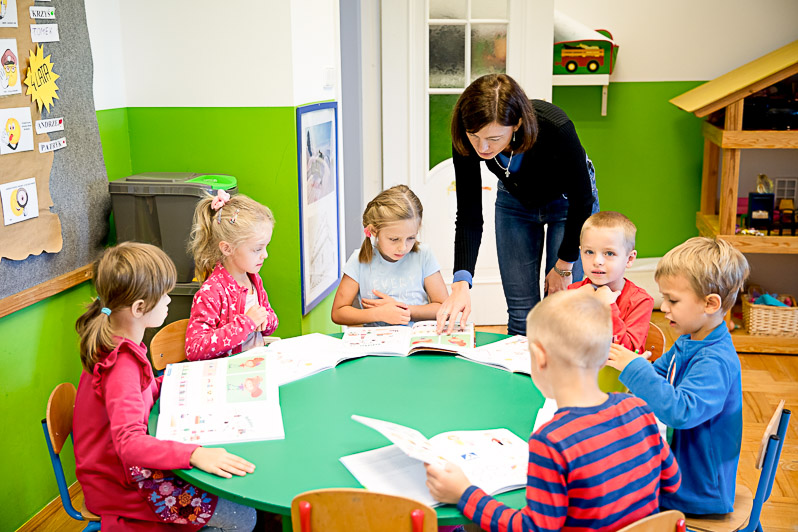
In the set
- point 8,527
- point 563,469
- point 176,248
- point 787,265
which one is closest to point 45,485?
point 8,527

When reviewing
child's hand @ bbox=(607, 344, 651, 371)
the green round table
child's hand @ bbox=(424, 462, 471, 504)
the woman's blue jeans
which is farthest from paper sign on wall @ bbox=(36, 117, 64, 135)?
child's hand @ bbox=(607, 344, 651, 371)

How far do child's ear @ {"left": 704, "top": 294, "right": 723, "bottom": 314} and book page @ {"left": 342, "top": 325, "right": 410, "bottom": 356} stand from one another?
2.58 feet

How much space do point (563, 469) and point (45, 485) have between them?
1.90 m

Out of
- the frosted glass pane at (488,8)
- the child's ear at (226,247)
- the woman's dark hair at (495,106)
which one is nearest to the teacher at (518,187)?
the woman's dark hair at (495,106)

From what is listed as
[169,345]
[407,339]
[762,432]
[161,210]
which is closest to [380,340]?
[407,339]

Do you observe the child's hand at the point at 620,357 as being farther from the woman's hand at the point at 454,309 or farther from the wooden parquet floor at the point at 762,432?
the wooden parquet floor at the point at 762,432

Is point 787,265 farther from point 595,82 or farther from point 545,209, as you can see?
point 545,209

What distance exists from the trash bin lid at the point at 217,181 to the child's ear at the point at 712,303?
1691 mm

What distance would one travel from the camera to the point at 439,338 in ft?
6.87

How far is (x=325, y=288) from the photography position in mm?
3330

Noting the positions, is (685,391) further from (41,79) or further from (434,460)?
(41,79)

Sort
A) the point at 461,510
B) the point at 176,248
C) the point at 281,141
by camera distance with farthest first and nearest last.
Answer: the point at 281,141 → the point at 176,248 → the point at 461,510

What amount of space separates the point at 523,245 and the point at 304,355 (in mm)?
909

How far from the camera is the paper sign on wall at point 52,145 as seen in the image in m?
2.32
